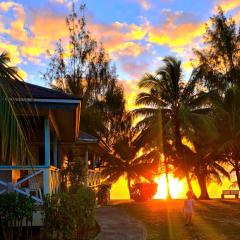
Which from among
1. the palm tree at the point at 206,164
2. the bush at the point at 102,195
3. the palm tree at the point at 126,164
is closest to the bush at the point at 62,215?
the bush at the point at 102,195

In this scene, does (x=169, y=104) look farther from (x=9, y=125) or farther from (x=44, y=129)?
(x=9, y=125)

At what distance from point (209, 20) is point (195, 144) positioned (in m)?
9.31

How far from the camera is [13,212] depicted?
414 inches

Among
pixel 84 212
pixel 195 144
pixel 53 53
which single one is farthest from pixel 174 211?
pixel 53 53

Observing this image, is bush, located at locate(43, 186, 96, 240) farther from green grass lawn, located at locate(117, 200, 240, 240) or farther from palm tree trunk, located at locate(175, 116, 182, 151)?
palm tree trunk, located at locate(175, 116, 182, 151)

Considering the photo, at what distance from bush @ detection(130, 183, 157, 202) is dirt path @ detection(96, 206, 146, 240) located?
37.4ft

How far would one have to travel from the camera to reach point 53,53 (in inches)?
1588

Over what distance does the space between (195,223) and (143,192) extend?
13409 mm

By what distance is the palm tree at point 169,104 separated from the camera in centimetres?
2994

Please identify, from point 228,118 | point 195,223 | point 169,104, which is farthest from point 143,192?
point 195,223

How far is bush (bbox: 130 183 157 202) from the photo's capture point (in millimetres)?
28286

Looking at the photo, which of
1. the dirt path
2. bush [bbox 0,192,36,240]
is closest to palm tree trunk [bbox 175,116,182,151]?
the dirt path

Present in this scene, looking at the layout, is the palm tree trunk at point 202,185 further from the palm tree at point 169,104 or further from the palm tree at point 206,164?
the palm tree at point 169,104

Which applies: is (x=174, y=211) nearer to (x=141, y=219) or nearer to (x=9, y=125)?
(x=141, y=219)
